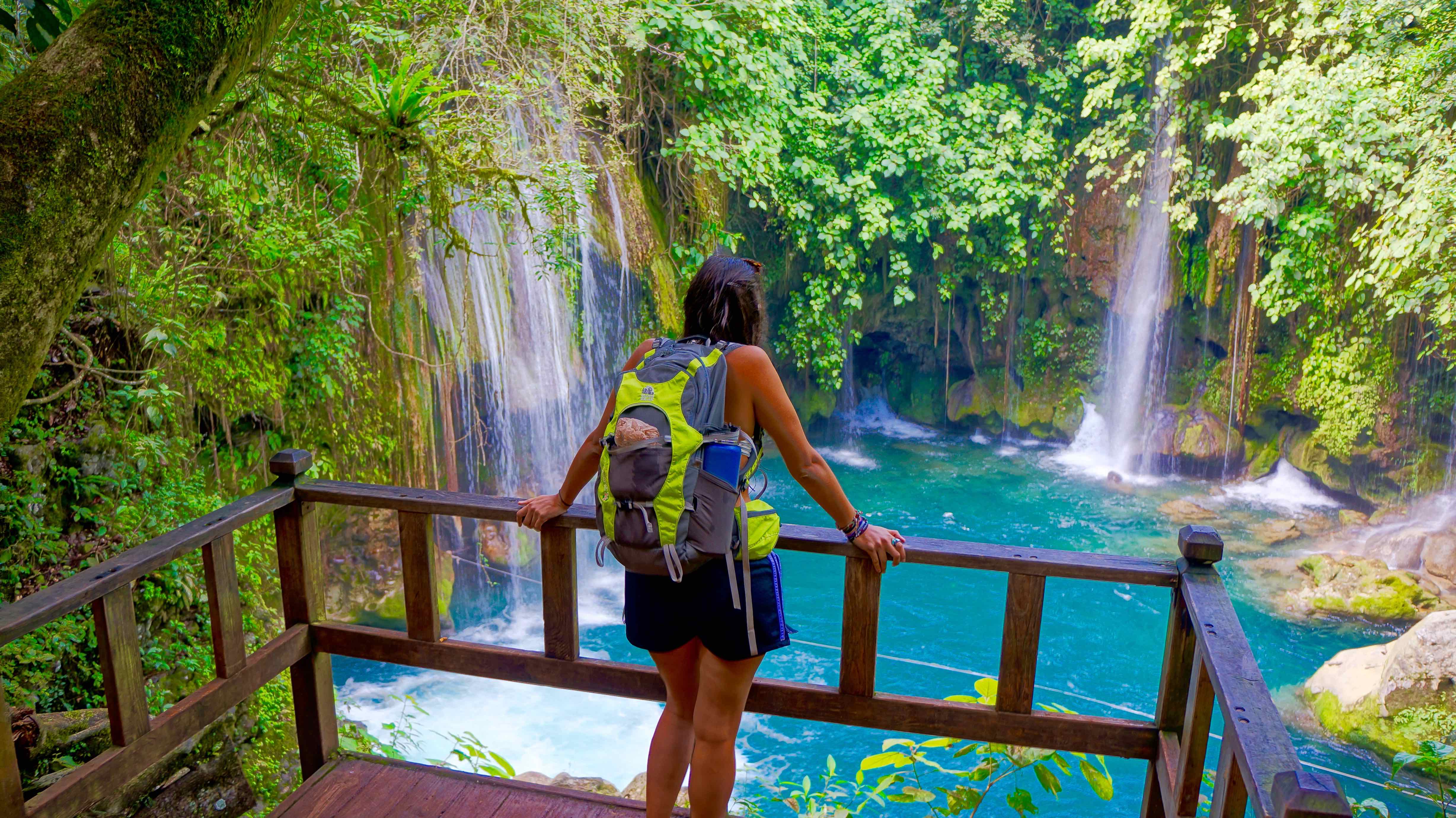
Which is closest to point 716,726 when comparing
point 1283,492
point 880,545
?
point 880,545

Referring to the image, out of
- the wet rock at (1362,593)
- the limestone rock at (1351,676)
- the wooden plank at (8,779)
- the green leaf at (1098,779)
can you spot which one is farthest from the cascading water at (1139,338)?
the wooden plank at (8,779)

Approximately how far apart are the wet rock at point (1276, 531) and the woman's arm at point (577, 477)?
9124 millimetres

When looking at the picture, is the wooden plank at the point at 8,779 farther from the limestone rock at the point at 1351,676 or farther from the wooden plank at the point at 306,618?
the limestone rock at the point at 1351,676

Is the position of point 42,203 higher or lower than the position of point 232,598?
higher

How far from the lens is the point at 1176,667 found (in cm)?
185

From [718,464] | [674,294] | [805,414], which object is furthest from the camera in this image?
[805,414]

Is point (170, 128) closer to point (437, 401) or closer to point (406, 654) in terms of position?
point (406, 654)

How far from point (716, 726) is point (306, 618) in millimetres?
1253

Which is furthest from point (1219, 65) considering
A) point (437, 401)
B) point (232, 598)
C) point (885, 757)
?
point (232, 598)

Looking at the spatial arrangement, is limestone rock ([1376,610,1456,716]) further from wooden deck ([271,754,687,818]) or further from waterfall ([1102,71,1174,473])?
wooden deck ([271,754,687,818])

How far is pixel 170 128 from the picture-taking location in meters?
1.33

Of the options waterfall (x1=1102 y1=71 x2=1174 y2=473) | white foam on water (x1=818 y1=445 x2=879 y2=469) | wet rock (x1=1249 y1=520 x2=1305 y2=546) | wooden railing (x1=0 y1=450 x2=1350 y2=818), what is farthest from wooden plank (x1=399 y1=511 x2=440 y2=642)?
waterfall (x1=1102 y1=71 x2=1174 y2=473)

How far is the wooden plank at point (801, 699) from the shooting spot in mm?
1964

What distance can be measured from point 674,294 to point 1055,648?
174 inches
